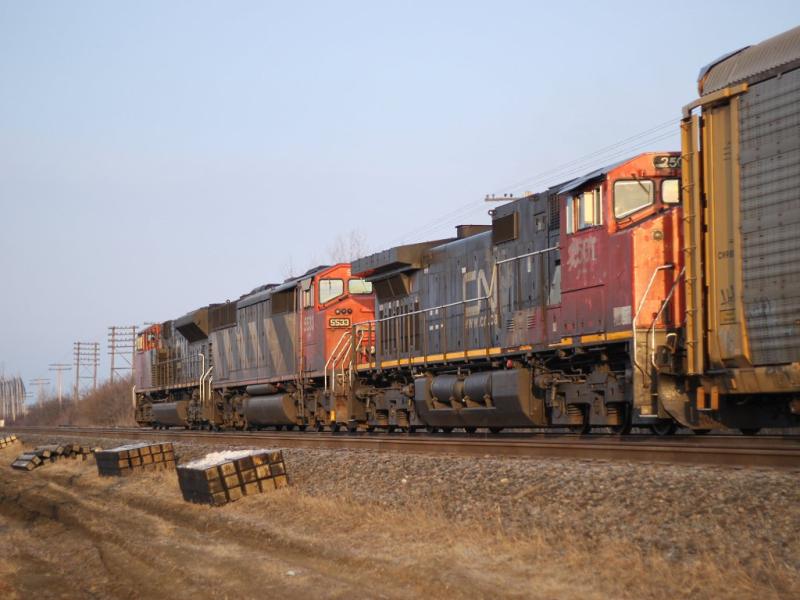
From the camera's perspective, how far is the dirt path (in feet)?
20.9

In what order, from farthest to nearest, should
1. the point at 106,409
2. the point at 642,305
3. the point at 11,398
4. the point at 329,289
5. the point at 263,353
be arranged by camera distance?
the point at 11,398, the point at 106,409, the point at 263,353, the point at 329,289, the point at 642,305

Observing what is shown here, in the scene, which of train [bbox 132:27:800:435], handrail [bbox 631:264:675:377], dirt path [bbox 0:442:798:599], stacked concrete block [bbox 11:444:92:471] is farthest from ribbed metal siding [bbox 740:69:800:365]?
stacked concrete block [bbox 11:444:92:471]

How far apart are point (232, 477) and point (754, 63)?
304 inches

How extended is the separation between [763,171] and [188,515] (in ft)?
24.9

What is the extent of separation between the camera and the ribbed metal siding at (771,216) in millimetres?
9805

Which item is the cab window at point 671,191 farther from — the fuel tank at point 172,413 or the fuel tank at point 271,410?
the fuel tank at point 172,413

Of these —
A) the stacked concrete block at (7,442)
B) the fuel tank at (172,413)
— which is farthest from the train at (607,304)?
the stacked concrete block at (7,442)

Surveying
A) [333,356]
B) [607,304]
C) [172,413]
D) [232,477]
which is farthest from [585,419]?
[172,413]

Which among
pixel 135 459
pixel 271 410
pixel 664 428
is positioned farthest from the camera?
pixel 271 410

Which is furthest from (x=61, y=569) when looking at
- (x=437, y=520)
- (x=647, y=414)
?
(x=647, y=414)

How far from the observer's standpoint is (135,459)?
1612 cm

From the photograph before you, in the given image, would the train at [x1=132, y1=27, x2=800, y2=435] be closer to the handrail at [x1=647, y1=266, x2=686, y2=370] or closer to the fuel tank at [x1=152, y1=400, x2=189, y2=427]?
the handrail at [x1=647, y1=266, x2=686, y2=370]

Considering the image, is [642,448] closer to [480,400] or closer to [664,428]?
[664,428]

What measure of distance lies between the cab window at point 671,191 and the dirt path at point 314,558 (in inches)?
228
